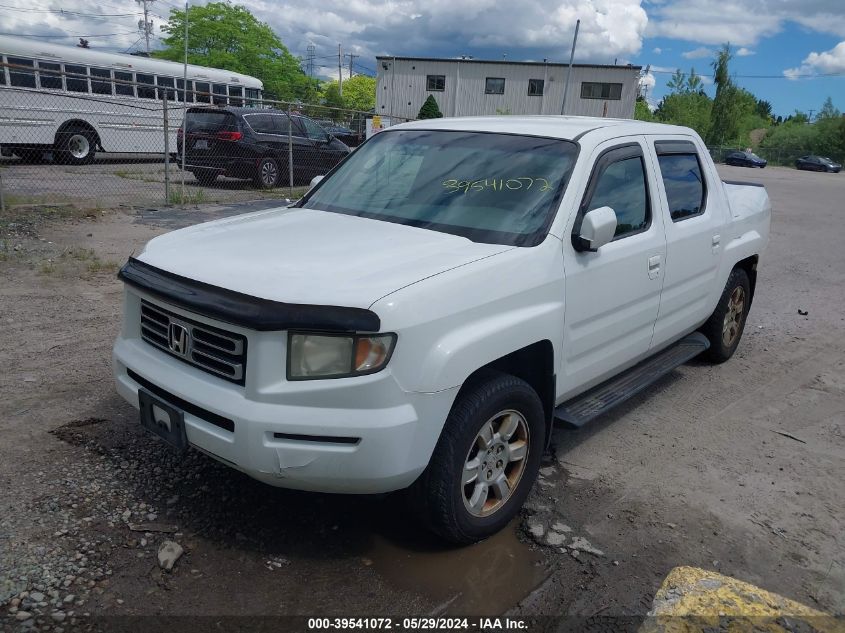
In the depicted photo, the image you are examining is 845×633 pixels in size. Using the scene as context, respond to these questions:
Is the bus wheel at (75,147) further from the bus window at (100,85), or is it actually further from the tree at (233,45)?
the tree at (233,45)

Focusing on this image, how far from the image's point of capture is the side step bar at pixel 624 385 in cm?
Result: 365

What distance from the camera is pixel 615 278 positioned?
3705 millimetres

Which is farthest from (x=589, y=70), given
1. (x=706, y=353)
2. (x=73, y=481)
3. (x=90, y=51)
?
(x=73, y=481)

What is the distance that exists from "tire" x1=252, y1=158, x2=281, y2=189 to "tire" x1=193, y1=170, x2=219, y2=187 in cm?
93

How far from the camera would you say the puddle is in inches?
110

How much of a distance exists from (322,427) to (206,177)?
13.8 metres

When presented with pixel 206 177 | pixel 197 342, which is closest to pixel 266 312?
pixel 197 342

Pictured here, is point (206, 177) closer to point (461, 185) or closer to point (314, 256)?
point (461, 185)

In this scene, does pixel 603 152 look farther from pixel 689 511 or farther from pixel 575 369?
pixel 689 511

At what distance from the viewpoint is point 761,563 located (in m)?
3.14

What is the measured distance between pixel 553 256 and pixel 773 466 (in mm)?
2013

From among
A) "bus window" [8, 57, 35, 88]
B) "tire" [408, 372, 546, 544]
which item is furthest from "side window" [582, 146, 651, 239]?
"bus window" [8, 57, 35, 88]

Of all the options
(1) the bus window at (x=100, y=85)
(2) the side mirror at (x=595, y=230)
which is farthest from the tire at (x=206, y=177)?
(2) the side mirror at (x=595, y=230)

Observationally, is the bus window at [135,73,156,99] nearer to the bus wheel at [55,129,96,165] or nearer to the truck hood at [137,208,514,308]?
the bus wheel at [55,129,96,165]
